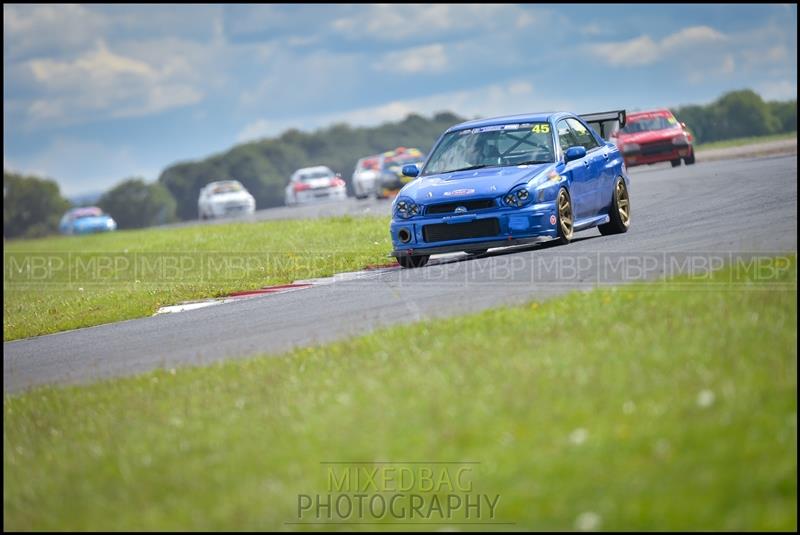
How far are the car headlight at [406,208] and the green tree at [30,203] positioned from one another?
10788cm

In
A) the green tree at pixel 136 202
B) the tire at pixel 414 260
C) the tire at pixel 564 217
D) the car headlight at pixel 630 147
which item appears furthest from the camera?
the green tree at pixel 136 202

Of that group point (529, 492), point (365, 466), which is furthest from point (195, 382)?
point (529, 492)

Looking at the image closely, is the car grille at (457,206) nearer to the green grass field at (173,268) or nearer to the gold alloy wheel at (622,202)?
the gold alloy wheel at (622,202)

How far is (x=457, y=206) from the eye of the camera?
14.4m

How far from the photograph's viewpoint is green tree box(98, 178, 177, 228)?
12500 cm

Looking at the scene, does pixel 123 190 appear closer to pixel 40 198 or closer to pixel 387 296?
pixel 40 198

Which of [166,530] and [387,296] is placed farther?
[387,296]

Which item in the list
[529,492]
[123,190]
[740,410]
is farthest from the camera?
[123,190]

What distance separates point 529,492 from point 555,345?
255 centimetres

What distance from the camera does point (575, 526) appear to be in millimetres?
5082

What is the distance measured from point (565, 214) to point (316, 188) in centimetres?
3827

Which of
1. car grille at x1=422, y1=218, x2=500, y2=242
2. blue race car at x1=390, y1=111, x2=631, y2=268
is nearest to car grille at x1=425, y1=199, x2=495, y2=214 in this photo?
blue race car at x1=390, y1=111, x2=631, y2=268

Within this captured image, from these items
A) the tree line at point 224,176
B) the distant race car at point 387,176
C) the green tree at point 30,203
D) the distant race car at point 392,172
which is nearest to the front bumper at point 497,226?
the distant race car at point 387,176

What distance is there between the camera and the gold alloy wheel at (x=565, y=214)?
47.8ft
